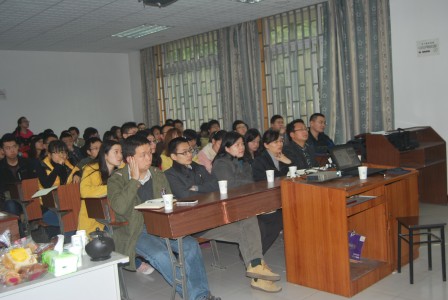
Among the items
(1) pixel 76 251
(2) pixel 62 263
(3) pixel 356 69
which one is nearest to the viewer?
(2) pixel 62 263

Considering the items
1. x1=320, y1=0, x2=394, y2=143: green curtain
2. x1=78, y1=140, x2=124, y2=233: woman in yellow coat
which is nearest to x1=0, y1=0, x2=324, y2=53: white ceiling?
x1=320, y1=0, x2=394, y2=143: green curtain

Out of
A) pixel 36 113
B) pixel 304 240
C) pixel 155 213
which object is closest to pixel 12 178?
pixel 155 213

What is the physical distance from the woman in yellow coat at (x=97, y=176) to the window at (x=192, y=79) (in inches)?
212

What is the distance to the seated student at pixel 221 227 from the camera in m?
3.39

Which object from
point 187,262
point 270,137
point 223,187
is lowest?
point 187,262

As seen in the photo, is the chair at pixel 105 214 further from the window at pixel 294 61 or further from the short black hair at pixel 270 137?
the window at pixel 294 61

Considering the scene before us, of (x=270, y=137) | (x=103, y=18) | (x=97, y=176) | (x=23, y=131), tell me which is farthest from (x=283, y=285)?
(x=23, y=131)

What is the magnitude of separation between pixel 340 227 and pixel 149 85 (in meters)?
8.08

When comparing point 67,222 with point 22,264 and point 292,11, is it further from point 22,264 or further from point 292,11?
point 292,11

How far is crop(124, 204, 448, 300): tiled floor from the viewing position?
3189 mm

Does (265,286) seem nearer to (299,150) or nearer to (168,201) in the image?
(168,201)

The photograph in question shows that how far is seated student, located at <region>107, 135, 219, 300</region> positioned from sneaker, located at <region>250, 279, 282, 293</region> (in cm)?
45

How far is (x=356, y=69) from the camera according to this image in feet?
22.4

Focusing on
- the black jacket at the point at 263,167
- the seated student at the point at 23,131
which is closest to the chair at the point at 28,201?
the black jacket at the point at 263,167
